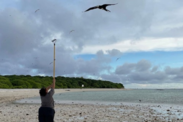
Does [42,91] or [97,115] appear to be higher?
[42,91]

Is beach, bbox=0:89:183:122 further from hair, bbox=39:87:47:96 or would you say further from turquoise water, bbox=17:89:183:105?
turquoise water, bbox=17:89:183:105

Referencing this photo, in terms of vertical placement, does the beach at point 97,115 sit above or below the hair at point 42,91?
below

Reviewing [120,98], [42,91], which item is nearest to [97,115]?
[42,91]

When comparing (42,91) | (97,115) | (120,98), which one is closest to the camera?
(42,91)

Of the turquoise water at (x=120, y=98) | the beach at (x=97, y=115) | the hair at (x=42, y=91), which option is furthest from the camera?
the turquoise water at (x=120, y=98)

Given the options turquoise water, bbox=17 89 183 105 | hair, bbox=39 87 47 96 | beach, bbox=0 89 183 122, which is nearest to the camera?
hair, bbox=39 87 47 96

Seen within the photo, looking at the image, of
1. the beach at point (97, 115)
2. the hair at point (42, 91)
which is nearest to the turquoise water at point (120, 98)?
the beach at point (97, 115)

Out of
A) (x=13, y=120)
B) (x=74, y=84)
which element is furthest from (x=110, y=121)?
(x=74, y=84)

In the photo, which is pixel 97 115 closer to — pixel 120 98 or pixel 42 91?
pixel 42 91

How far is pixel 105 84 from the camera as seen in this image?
637 feet

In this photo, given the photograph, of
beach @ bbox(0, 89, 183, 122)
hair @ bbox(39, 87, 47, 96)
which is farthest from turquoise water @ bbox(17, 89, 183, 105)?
hair @ bbox(39, 87, 47, 96)

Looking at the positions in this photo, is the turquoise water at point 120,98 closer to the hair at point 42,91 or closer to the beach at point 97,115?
the beach at point 97,115

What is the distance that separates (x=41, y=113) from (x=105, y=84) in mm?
187262

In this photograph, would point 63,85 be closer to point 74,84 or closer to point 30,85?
point 74,84
